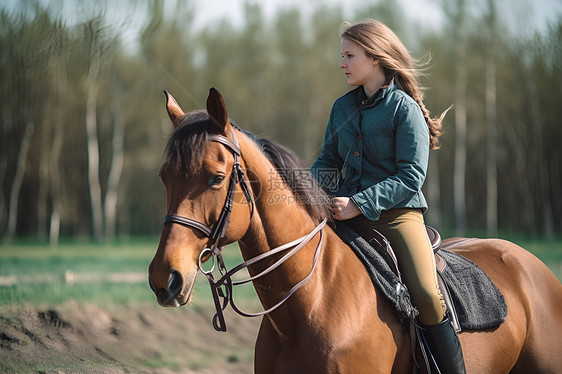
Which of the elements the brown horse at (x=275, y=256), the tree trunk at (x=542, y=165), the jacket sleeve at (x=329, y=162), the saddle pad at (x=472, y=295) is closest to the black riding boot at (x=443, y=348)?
the brown horse at (x=275, y=256)

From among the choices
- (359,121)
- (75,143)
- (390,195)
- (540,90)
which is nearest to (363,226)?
(390,195)

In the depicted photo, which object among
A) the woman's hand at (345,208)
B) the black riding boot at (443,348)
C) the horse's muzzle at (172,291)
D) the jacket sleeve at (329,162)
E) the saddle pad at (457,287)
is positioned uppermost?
the jacket sleeve at (329,162)

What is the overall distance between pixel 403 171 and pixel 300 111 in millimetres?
25341

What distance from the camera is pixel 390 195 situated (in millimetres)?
3059

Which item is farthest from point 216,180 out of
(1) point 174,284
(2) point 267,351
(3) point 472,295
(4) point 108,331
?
(4) point 108,331

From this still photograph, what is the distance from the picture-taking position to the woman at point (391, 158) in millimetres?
3098

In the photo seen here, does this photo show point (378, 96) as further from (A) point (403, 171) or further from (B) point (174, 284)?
(B) point (174, 284)

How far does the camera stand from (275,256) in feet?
9.58

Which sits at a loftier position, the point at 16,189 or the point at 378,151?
the point at 378,151

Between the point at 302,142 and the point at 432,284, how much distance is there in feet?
81.6

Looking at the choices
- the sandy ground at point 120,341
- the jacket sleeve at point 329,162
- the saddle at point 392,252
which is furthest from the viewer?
the sandy ground at point 120,341

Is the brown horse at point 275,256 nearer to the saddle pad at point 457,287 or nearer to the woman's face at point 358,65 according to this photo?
the saddle pad at point 457,287

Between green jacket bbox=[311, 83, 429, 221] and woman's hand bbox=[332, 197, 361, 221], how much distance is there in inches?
1.8

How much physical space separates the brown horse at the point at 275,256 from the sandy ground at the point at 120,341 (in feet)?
8.14
